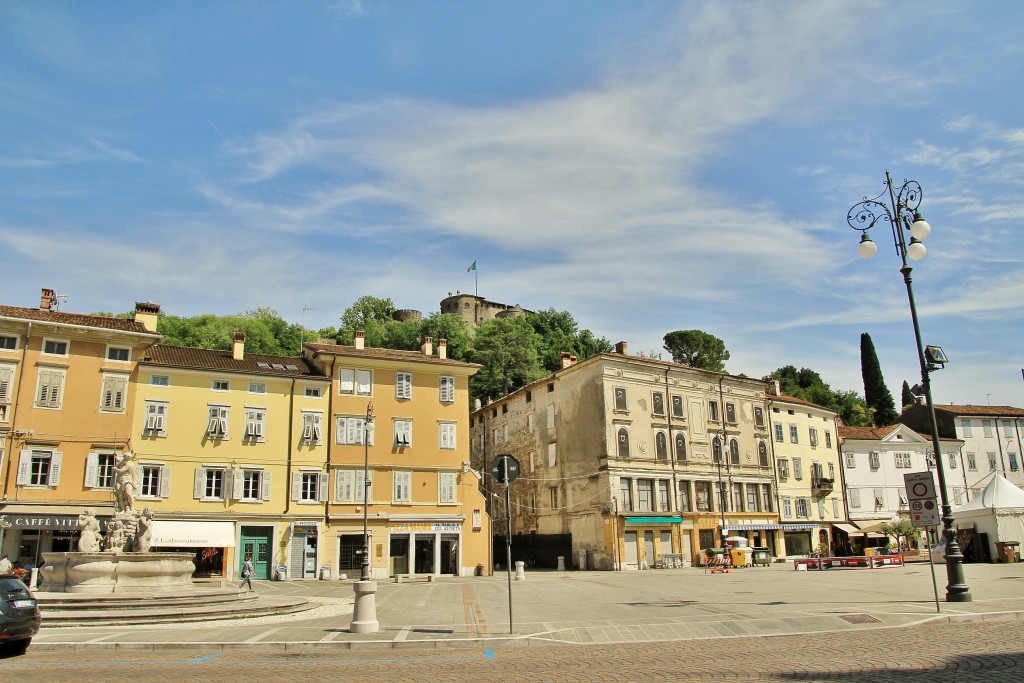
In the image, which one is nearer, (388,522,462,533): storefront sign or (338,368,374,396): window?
(388,522,462,533): storefront sign

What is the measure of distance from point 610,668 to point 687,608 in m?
8.51

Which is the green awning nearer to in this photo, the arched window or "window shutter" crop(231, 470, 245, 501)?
the arched window

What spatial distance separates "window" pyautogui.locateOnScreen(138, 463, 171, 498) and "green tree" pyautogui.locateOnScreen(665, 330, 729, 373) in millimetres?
63454

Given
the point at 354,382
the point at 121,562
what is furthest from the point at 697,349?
the point at 121,562

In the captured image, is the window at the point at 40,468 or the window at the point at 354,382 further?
the window at the point at 354,382

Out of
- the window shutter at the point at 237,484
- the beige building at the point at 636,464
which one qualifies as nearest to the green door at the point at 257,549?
the window shutter at the point at 237,484

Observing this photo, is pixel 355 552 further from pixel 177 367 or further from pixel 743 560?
pixel 743 560

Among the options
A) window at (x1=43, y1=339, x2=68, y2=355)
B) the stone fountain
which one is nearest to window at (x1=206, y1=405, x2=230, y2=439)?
window at (x1=43, y1=339, x2=68, y2=355)

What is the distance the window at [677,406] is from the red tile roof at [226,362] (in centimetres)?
2384

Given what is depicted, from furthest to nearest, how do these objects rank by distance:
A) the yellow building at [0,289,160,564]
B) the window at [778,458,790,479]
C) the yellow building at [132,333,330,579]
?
the window at [778,458,790,479] → the yellow building at [132,333,330,579] → the yellow building at [0,289,160,564]

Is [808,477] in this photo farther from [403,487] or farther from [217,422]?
[217,422]

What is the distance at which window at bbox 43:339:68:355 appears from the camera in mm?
34812

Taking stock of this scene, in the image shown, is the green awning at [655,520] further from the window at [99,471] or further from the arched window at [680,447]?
the window at [99,471]

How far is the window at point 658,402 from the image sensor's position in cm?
4931
